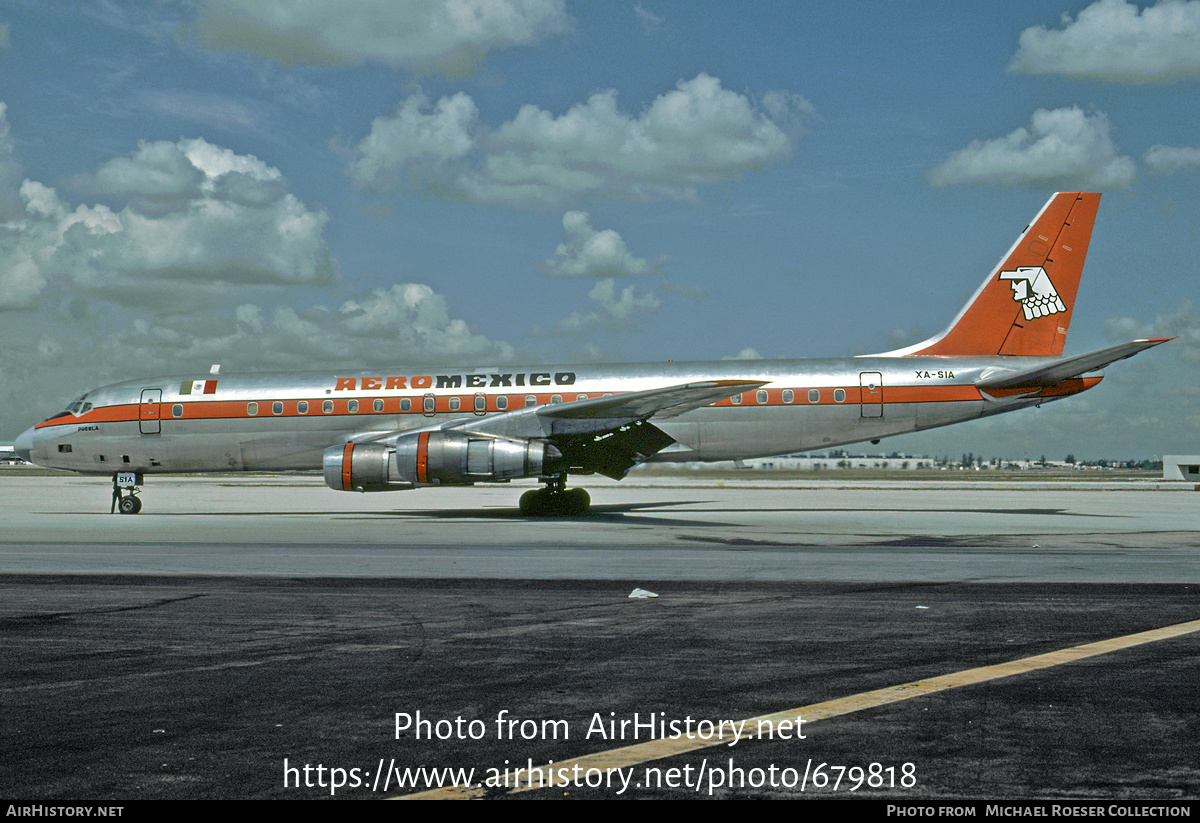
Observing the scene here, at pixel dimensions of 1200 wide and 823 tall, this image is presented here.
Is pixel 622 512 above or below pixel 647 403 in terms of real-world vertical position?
below

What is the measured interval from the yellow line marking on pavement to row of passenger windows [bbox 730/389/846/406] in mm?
16516

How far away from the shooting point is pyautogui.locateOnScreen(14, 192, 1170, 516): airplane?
78.0ft

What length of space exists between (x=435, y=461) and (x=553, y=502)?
410 cm

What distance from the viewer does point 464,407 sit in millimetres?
24734

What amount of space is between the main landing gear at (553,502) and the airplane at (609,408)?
4cm

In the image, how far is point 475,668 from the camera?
→ 657cm

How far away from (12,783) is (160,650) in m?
3.11

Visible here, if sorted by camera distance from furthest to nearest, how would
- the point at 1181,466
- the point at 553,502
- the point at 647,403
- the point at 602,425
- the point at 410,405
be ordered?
the point at 1181,466 → the point at 410,405 → the point at 553,502 → the point at 602,425 → the point at 647,403

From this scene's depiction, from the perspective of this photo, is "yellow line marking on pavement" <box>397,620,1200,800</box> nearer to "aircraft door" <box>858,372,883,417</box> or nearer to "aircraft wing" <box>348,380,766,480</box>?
"aircraft wing" <box>348,380,766,480</box>

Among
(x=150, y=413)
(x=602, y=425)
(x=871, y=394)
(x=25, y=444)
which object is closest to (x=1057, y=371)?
(x=871, y=394)

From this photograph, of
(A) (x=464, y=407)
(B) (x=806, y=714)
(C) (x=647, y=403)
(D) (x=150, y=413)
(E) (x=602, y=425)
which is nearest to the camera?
(B) (x=806, y=714)

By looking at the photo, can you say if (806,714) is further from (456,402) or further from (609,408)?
(456,402)

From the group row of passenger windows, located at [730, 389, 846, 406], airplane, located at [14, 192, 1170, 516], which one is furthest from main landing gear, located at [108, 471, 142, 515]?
row of passenger windows, located at [730, 389, 846, 406]

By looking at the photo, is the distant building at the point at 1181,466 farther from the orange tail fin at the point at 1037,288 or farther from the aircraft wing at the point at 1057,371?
the aircraft wing at the point at 1057,371
